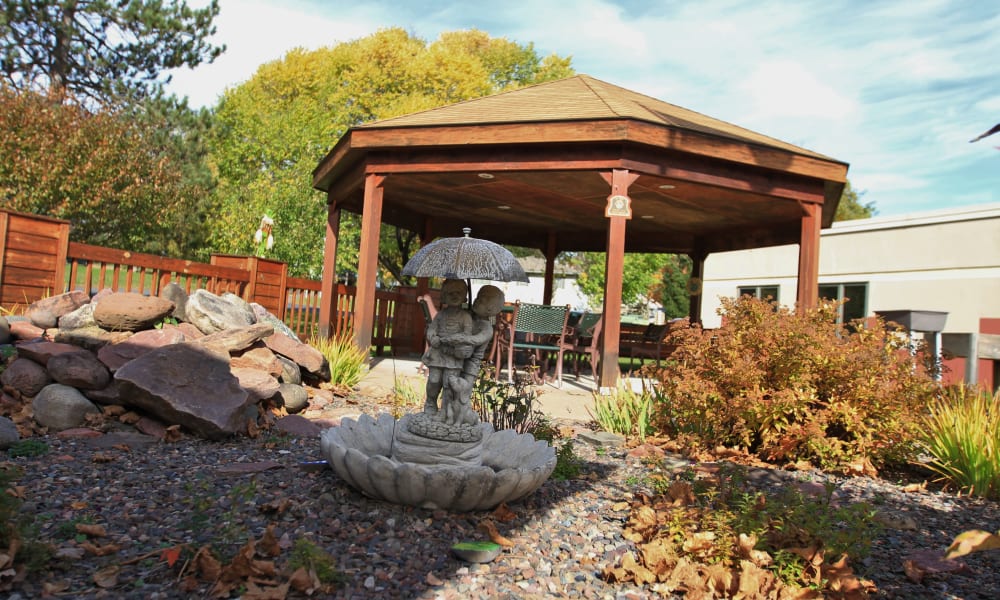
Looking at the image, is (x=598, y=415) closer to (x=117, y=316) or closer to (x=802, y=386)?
(x=802, y=386)

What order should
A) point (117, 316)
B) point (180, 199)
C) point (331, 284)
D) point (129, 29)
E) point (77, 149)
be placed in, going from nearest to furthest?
1. point (117, 316)
2. point (331, 284)
3. point (77, 149)
4. point (180, 199)
5. point (129, 29)

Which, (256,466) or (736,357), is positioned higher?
(736,357)

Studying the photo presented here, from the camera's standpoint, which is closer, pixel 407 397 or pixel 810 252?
pixel 407 397

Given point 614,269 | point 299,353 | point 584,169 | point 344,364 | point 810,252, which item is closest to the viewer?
point 299,353

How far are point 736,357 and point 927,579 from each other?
2.18 metres

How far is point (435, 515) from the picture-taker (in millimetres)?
3113

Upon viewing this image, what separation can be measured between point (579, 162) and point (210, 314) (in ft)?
14.1

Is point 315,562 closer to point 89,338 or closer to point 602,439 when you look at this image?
point 602,439

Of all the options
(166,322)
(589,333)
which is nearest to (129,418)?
(166,322)

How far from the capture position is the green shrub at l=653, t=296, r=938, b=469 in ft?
15.1

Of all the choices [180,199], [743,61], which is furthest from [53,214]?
[743,61]

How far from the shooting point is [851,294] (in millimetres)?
14672

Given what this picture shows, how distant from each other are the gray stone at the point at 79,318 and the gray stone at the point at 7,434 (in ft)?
5.61

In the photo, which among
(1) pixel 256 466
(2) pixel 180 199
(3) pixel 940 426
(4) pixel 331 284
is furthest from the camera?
(2) pixel 180 199
